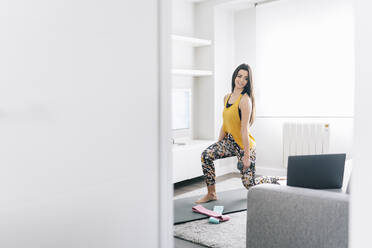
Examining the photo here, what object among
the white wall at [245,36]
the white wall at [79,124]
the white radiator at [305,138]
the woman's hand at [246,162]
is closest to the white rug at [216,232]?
the woman's hand at [246,162]

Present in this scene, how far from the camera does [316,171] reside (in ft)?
6.86

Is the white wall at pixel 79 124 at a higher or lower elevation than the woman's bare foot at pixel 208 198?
higher

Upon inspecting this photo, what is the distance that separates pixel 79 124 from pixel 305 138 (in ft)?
12.7

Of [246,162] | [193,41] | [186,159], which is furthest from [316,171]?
[193,41]

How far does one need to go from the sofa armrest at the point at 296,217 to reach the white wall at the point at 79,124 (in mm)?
814

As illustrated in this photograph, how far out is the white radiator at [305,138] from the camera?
419 centimetres

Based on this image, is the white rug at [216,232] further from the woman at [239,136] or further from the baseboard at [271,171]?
the baseboard at [271,171]

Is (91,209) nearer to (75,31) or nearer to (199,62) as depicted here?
(75,31)

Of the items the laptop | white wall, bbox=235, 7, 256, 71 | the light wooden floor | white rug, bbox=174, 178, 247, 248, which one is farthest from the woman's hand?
white wall, bbox=235, 7, 256, 71

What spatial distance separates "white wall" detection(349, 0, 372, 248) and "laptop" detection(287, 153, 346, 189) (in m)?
1.75

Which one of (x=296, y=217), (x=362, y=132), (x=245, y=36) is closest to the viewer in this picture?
(x=362, y=132)

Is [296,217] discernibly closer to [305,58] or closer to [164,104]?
[164,104]

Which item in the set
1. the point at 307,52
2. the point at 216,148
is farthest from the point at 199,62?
the point at 216,148

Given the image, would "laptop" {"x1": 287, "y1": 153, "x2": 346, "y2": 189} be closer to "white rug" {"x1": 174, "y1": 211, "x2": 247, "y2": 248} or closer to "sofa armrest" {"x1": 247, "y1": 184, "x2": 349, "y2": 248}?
"sofa armrest" {"x1": 247, "y1": 184, "x2": 349, "y2": 248}
